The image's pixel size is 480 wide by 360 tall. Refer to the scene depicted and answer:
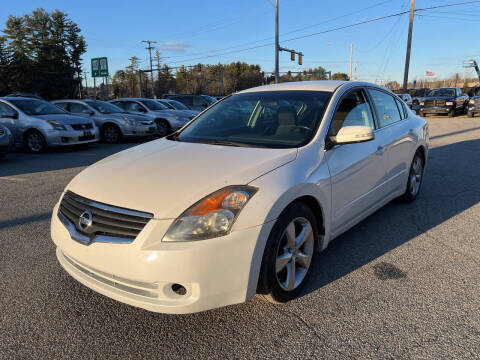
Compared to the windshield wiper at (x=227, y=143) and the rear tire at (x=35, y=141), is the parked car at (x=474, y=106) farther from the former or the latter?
the windshield wiper at (x=227, y=143)

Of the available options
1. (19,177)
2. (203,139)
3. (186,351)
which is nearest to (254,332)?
(186,351)

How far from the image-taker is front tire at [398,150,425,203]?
4.74 meters

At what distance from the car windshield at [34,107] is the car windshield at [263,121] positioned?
8547 mm

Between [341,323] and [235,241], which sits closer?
[235,241]

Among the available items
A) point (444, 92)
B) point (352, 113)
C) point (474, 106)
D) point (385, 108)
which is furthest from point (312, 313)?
point (444, 92)

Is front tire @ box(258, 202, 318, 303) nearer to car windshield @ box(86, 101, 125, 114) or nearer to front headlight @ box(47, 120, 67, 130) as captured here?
front headlight @ box(47, 120, 67, 130)

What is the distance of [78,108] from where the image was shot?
12867 mm

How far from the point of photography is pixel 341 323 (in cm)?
Answer: 242

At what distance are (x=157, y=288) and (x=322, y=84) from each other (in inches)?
101

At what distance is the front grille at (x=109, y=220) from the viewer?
215 cm

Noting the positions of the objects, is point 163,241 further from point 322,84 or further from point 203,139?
point 322,84

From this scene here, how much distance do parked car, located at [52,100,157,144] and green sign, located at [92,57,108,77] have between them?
39.1 ft

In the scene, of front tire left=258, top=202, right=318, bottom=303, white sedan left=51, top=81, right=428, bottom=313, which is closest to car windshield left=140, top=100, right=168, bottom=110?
white sedan left=51, top=81, right=428, bottom=313

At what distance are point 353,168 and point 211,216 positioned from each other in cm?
158
